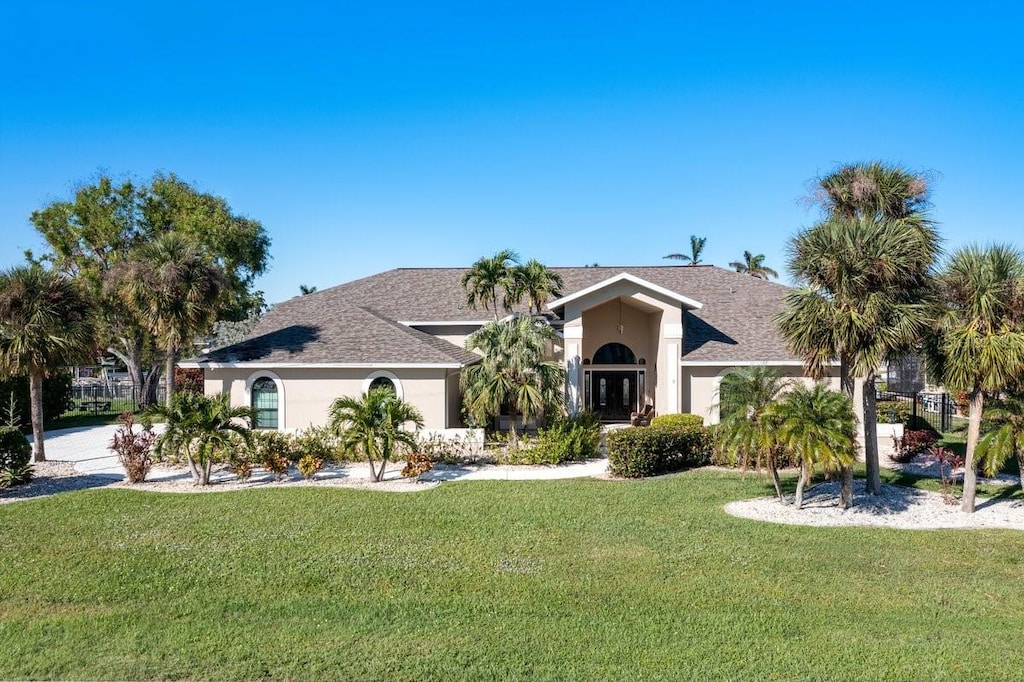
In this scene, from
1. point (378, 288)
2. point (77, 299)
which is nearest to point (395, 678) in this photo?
point (77, 299)

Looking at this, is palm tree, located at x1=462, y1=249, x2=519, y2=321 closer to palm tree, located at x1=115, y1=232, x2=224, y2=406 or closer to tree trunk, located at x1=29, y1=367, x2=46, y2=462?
palm tree, located at x1=115, y1=232, x2=224, y2=406

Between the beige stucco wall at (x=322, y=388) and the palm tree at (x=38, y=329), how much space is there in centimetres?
471

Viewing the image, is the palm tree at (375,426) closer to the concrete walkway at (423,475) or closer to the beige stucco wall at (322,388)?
the concrete walkway at (423,475)

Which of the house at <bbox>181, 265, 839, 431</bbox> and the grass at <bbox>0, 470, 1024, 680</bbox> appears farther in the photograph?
the house at <bbox>181, 265, 839, 431</bbox>

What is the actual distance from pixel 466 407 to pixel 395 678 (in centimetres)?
1472

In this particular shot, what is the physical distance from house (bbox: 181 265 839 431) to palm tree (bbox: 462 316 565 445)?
1.86m

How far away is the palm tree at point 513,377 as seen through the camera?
19.9 meters

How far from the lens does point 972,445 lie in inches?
528

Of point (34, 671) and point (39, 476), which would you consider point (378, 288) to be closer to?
point (39, 476)

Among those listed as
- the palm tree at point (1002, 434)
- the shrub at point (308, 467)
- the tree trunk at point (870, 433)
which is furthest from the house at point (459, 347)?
the palm tree at point (1002, 434)

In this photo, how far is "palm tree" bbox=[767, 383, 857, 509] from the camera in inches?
491

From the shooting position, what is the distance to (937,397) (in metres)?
30.9

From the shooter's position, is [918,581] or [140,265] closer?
[918,581]

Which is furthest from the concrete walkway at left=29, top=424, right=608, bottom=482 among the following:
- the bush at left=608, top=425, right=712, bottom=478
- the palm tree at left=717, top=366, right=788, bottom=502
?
the palm tree at left=717, top=366, right=788, bottom=502
